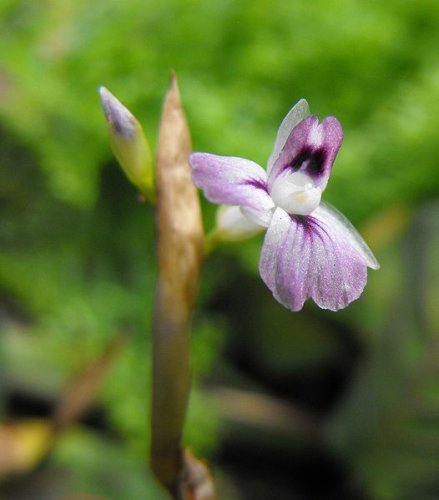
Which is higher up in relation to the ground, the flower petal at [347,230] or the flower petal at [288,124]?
the flower petal at [288,124]

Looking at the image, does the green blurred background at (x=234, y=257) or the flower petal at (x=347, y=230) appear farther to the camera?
the green blurred background at (x=234, y=257)

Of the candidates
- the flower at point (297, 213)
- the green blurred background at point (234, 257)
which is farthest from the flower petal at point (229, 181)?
the green blurred background at point (234, 257)

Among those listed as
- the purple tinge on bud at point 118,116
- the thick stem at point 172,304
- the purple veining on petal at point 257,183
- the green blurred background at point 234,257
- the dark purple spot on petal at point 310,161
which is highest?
the green blurred background at point 234,257

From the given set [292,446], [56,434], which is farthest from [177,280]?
[292,446]

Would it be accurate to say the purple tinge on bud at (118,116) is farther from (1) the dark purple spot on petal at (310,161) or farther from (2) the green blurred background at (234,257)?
(2) the green blurred background at (234,257)

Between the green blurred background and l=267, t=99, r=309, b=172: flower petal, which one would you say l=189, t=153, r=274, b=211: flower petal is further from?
the green blurred background

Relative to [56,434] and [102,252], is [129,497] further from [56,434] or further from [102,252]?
[102,252]

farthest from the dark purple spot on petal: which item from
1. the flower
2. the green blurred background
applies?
the green blurred background

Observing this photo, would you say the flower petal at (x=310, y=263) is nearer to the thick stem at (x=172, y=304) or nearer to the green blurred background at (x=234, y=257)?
the thick stem at (x=172, y=304)
